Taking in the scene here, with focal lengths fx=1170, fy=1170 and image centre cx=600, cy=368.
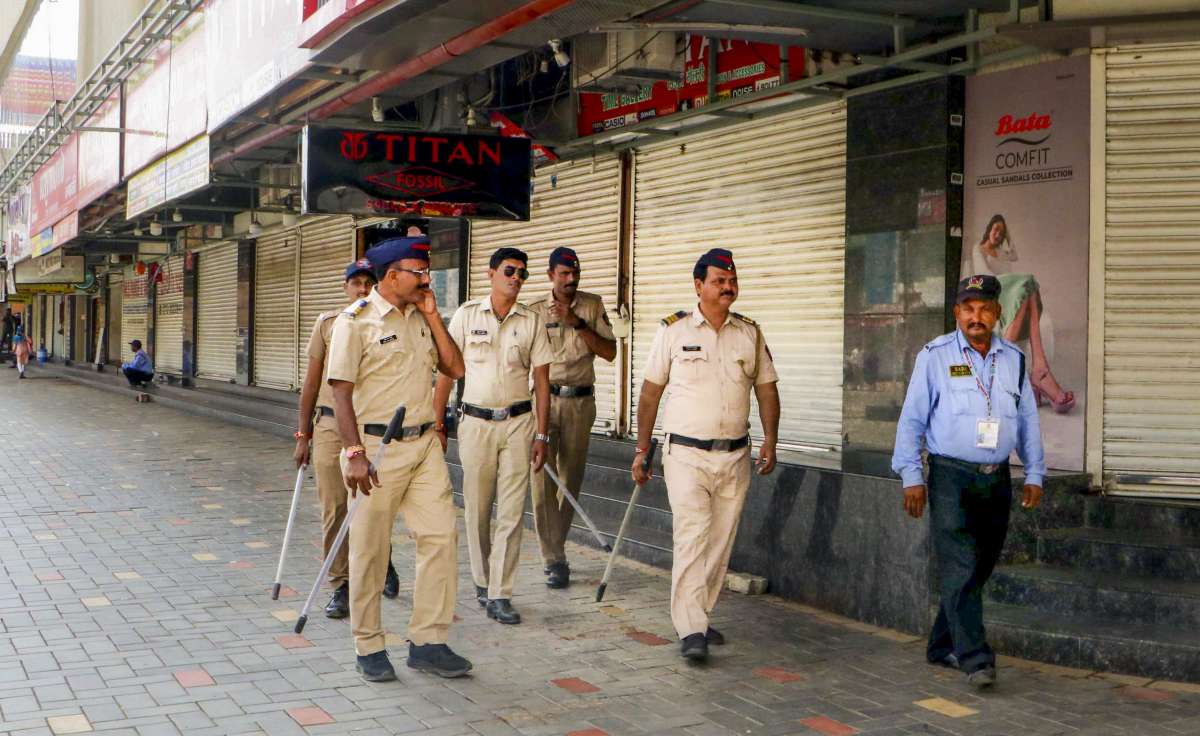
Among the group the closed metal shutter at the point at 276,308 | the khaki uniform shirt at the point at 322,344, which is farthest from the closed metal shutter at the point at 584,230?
the closed metal shutter at the point at 276,308

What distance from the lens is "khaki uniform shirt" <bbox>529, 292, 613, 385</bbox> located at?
7.16 metres

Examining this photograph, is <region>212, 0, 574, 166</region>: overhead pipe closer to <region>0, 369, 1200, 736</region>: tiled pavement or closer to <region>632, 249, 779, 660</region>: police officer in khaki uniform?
<region>632, 249, 779, 660</region>: police officer in khaki uniform

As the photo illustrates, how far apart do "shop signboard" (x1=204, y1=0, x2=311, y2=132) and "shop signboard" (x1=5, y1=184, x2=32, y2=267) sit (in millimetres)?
16554

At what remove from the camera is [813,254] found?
8.81 meters

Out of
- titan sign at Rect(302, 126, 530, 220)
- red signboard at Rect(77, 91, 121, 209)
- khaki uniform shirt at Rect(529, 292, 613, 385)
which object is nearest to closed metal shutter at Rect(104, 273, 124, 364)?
red signboard at Rect(77, 91, 121, 209)

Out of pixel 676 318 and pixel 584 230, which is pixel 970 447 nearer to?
pixel 676 318

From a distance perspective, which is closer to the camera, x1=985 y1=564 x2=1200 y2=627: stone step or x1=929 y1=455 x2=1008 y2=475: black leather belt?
x1=929 y1=455 x2=1008 y2=475: black leather belt

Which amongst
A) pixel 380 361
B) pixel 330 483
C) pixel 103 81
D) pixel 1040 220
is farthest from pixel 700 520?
pixel 103 81

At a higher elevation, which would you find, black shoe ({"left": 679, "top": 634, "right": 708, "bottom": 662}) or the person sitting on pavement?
the person sitting on pavement

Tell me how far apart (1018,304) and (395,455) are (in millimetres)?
4296

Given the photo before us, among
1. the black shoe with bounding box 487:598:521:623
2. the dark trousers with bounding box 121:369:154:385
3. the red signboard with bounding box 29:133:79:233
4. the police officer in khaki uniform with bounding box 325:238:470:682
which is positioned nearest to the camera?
the police officer in khaki uniform with bounding box 325:238:470:682

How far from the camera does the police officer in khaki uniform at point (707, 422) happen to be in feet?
18.4

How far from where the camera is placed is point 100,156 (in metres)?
18.4

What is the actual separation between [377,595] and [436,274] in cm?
953
